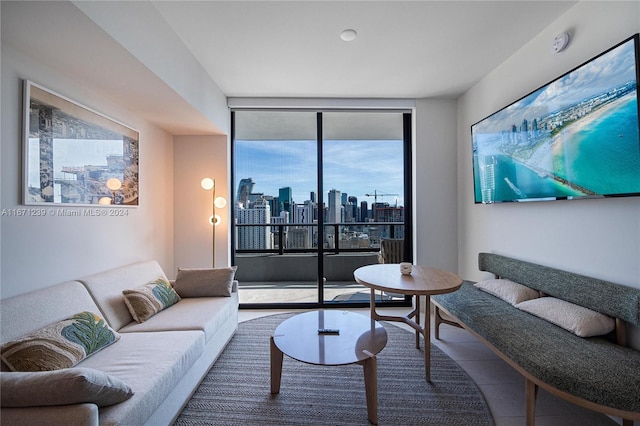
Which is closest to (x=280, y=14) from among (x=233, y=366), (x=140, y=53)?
(x=140, y=53)

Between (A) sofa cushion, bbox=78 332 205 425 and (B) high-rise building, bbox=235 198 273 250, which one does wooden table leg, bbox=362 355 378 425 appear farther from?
(B) high-rise building, bbox=235 198 273 250

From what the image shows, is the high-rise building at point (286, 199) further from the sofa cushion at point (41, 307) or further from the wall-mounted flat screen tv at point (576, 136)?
the wall-mounted flat screen tv at point (576, 136)

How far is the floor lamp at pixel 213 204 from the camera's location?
3.11 meters

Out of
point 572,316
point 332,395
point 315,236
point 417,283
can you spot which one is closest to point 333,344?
point 332,395

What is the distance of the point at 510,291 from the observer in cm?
212

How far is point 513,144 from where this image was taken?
2.25 meters

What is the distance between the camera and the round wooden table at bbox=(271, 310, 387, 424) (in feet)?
5.02

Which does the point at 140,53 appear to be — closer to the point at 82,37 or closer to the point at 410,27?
the point at 82,37

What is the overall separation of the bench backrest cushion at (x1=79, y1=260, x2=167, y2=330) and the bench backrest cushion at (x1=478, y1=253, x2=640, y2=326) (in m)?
3.22

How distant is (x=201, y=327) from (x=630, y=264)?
9.29ft

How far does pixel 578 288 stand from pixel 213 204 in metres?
3.49

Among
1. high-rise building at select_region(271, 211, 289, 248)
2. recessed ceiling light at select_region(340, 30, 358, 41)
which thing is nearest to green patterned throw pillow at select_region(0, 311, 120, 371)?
high-rise building at select_region(271, 211, 289, 248)

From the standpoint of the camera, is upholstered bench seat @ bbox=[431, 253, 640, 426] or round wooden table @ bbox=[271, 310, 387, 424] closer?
upholstered bench seat @ bbox=[431, 253, 640, 426]

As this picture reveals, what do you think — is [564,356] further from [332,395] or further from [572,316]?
[332,395]
